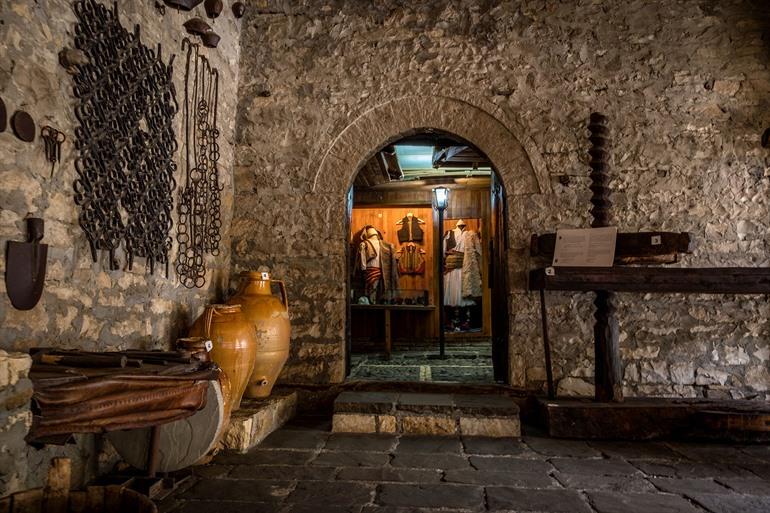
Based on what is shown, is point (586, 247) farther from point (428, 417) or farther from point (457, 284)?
point (457, 284)

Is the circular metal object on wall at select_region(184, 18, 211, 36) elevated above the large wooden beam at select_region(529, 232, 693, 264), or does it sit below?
above

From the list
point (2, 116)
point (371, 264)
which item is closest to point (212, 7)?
point (2, 116)

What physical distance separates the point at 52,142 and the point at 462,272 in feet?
23.1

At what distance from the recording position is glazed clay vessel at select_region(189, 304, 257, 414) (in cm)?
303

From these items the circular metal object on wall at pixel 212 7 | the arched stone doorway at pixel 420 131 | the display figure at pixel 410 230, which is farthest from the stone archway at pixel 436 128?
the display figure at pixel 410 230

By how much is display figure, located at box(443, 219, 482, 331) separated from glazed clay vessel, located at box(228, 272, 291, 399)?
5.34 metres

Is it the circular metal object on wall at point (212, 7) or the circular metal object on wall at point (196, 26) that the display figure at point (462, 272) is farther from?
the circular metal object on wall at point (196, 26)

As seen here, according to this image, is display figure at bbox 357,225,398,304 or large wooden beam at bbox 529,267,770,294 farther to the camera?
display figure at bbox 357,225,398,304

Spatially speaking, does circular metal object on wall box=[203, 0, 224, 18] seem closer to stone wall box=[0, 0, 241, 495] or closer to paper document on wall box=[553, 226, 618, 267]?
stone wall box=[0, 0, 241, 495]

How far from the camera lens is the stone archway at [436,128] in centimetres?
407

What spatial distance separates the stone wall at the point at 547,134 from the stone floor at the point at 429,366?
81 centimetres

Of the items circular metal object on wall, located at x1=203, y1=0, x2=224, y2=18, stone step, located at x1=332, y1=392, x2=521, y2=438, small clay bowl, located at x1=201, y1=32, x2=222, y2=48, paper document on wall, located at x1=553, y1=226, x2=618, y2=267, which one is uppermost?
circular metal object on wall, located at x1=203, y1=0, x2=224, y2=18

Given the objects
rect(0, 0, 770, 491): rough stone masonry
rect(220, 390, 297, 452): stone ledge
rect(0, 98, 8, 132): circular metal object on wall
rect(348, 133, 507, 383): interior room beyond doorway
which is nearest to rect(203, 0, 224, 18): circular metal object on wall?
rect(0, 0, 770, 491): rough stone masonry

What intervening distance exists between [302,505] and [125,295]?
151 cm
